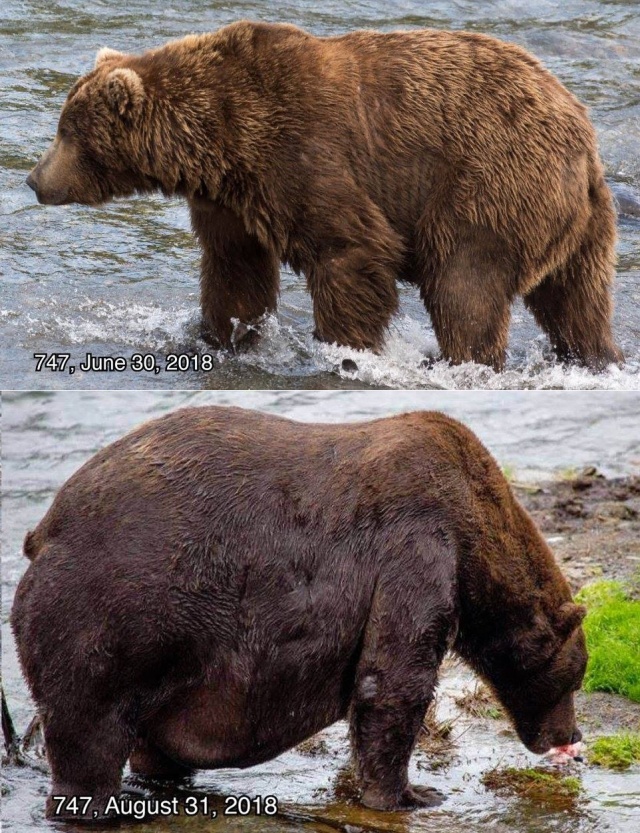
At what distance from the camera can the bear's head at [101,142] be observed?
7898mm

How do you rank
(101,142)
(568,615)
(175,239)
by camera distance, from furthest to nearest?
1. (175,239)
2. (101,142)
3. (568,615)

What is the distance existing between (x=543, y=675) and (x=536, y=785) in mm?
444

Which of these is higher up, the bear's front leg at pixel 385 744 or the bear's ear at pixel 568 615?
the bear's ear at pixel 568 615

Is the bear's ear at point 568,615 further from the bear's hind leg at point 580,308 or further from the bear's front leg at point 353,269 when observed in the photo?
the bear's hind leg at point 580,308

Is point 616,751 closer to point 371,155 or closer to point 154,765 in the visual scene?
point 154,765

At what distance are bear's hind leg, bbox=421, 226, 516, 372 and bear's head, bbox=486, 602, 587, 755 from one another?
109 inches

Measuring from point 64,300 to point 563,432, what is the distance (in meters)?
3.60

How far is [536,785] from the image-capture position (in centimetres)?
553

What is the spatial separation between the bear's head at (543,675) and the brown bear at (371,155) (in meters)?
2.84

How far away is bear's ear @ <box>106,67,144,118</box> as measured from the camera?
7.85 metres

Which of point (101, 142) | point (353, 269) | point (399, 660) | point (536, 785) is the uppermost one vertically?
point (101, 142)

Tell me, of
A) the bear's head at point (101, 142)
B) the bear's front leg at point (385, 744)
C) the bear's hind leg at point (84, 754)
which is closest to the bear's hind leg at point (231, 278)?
the bear's head at point (101, 142)

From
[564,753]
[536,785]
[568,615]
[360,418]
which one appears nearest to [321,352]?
[360,418]

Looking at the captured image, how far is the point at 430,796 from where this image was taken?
5.33 m
